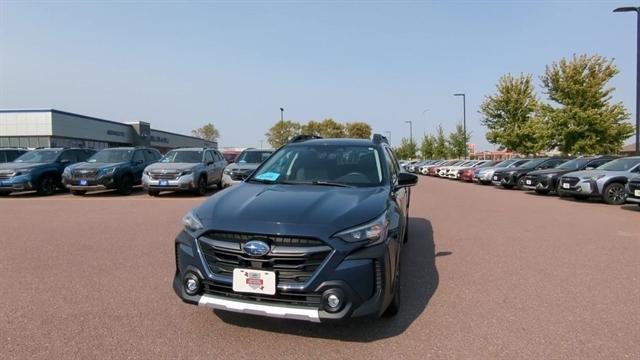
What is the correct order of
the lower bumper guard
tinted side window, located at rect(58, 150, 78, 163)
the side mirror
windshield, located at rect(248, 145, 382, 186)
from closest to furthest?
1. the lower bumper guard
2. windshield, located at rect(248, 145, 382, 186)
3. the side mirror
4. tinted side window, located at rect(58, 150, 78, 163)

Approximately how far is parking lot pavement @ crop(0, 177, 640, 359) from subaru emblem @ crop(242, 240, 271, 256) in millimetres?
756

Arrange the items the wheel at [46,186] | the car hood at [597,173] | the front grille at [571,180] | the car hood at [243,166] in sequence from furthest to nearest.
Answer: the car hood at [243,166] → the wheel at [46,186] → the front grille at [571,180] → the car hood at [597,173]

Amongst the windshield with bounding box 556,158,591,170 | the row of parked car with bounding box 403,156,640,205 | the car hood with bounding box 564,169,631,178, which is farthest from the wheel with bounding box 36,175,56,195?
the windshield with bounding box 556,158,591,170

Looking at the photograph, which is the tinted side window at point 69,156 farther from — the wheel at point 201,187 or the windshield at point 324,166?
the windshield at point 324,166

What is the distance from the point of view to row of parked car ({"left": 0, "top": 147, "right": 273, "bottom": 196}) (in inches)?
588

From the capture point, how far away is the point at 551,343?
11.9 feet

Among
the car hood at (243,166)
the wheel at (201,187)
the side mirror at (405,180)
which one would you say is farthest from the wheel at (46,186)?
the side mirror at (405,180)

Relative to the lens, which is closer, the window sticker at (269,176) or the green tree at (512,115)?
the window sticker at (269,176)

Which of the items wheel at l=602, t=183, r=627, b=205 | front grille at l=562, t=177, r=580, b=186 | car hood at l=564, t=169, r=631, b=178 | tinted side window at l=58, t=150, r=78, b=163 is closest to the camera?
wheel at l=602, t=183, r=627, b=205

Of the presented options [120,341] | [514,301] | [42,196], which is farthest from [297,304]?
[42,196]

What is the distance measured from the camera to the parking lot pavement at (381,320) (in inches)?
138

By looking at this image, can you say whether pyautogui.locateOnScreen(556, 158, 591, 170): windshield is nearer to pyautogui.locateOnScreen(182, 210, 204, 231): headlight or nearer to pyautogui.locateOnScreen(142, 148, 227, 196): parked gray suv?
pyautogui.locateOnScreen(142, 148, 227, 196): parked gray suv

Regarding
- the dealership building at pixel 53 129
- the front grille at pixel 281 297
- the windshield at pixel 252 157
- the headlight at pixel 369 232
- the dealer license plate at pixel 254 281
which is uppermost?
the dealership building at pixel 53 129

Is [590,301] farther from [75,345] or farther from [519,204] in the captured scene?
[519,204]
